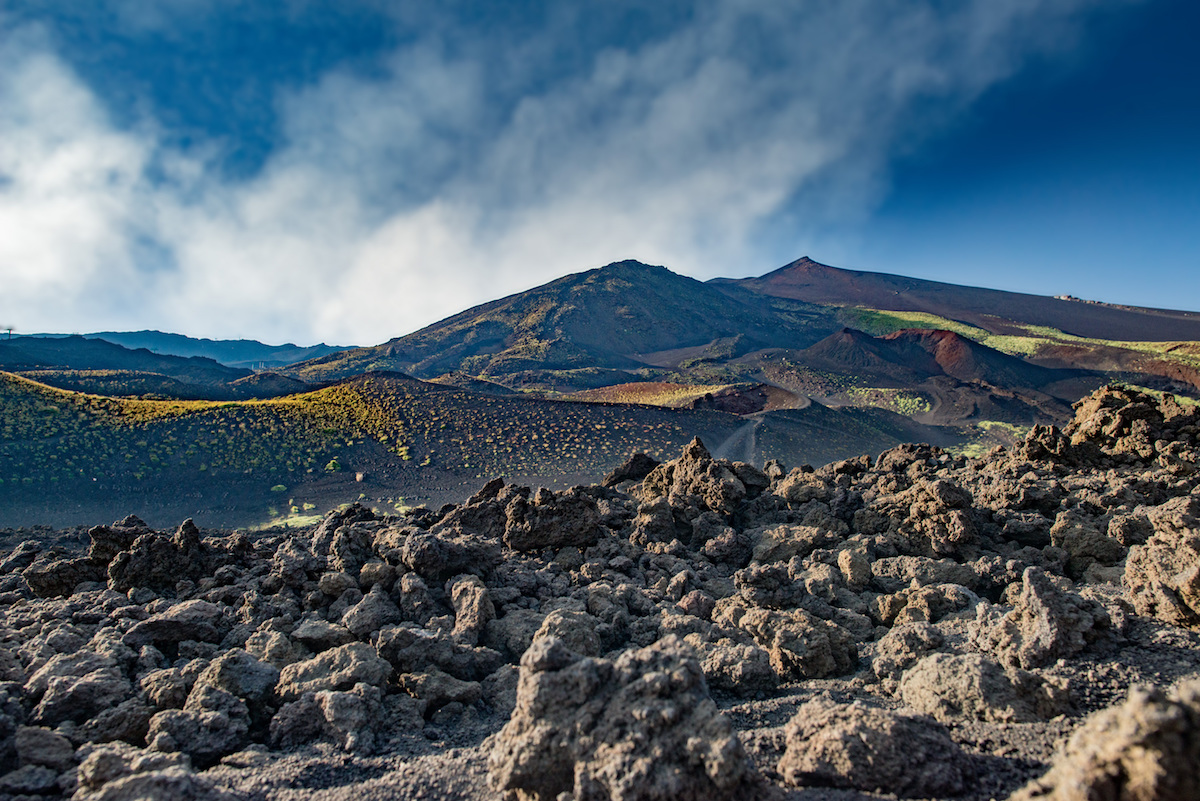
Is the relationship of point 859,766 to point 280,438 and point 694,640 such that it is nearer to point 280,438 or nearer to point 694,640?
point 694,640

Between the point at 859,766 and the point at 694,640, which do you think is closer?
the point at 859,766

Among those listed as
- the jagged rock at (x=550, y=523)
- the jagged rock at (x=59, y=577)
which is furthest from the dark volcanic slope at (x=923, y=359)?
the jagged rock at (x=59, y=577)

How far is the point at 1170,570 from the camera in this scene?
443 centimetres

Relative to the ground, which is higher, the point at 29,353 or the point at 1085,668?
the point at 29,353

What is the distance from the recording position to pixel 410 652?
436 cm

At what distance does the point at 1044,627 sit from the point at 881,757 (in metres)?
1.92

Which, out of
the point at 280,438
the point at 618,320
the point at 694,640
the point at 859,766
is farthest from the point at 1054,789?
the point at 618,320

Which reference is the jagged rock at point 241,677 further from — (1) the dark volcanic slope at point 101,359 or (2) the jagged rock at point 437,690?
(1) the dark volcanic slope at point 101,359

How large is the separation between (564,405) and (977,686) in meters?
29.9

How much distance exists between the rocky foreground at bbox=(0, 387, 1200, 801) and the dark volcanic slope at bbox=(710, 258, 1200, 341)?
10340 centimetres

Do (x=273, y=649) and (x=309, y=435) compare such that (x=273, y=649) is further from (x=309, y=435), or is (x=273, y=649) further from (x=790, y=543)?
(x=309, y=435)

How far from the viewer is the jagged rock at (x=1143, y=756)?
69.9 inches

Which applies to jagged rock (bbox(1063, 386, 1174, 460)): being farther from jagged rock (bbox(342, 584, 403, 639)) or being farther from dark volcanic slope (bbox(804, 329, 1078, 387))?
dark volcanic slope (bbox(804, 329, 1078, 387))

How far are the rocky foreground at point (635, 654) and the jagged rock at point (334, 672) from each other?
21 millimetres
